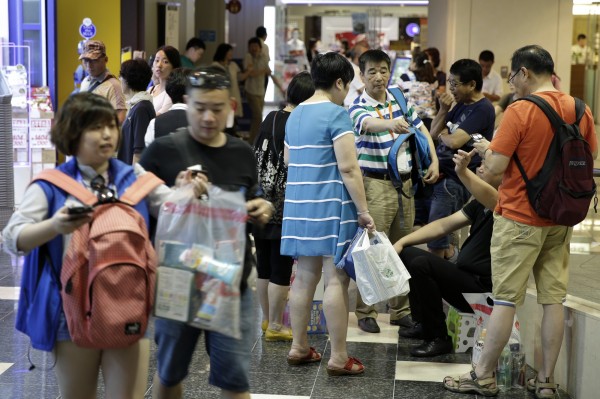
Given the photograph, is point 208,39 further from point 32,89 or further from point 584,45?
point 32,89

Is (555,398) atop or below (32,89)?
below

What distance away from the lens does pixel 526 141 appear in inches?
171

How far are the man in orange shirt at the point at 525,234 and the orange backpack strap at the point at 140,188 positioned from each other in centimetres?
186

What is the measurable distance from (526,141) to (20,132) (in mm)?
6948

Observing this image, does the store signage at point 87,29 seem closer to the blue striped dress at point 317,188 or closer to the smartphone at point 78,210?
the blue striped dress at point 317,188

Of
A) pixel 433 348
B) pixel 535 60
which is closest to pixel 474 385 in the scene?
pixel 433 348

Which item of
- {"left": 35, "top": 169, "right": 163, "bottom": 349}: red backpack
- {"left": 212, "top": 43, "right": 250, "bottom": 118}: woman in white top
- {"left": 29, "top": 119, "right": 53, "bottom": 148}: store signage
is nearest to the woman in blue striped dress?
{"left": 35, "top": 169, "right": 163, "bottom": 349}: red backpack

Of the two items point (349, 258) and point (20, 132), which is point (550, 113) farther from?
point (20, 132)

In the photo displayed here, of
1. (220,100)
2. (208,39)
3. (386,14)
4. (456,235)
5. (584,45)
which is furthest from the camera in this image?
(386,14)

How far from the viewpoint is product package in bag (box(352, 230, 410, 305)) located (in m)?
4.63

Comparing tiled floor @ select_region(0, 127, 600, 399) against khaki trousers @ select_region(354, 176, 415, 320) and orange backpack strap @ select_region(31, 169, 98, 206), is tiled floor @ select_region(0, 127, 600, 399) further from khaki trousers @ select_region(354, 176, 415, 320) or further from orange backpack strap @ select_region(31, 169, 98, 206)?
orange backpack strap @ select_region(31, 169, 98, 206)

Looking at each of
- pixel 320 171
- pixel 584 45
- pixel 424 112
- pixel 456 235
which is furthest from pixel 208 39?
pixel 320 171

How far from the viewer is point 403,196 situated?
537 centimetres

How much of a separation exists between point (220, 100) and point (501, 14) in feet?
34.2
